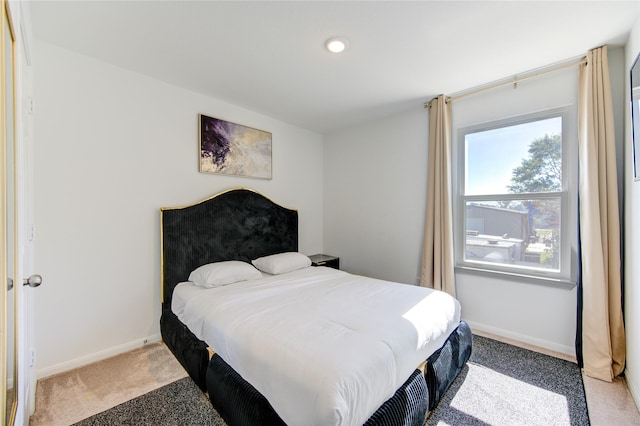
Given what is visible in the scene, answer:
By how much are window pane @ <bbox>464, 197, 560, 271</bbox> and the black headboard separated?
217 centimetres

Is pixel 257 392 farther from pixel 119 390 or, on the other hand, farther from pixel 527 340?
pixel 527 340

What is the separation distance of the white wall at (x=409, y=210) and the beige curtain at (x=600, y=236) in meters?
0.26

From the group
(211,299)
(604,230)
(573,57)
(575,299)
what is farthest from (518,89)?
(211,299)

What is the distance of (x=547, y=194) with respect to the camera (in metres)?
2.48

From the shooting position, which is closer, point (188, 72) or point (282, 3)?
point (282, 3)

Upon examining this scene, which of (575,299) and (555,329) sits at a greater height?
(575,299)

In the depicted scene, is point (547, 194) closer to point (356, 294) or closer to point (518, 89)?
point (518, 89)

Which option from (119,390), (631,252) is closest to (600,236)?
(631,252)

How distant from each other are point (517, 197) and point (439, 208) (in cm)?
70

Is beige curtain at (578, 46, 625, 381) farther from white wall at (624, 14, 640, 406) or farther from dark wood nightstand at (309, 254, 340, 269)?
dark wood nightstand at (309, 254, 340, 269)

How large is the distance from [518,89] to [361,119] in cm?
170

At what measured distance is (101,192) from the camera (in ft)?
7.39

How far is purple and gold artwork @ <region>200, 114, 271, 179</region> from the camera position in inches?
114

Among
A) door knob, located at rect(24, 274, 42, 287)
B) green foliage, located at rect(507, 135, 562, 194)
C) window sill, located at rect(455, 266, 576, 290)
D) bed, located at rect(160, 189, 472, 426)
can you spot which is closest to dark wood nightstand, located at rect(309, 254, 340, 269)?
bed, located at rect(160, 189, 472, 426)
